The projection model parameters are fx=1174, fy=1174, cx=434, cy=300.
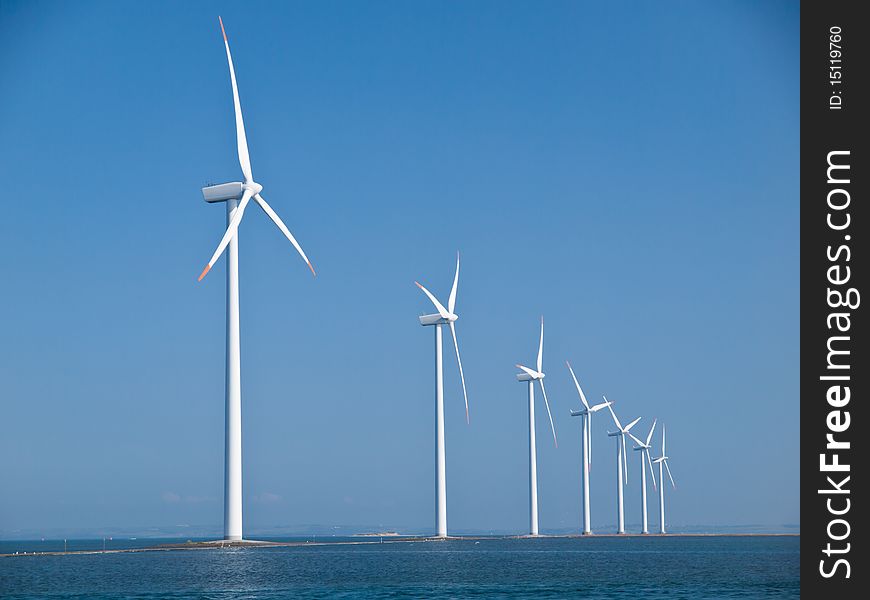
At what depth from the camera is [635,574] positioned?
10812 centimetres

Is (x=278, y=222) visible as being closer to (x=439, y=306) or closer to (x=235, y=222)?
(x=235, y=222)

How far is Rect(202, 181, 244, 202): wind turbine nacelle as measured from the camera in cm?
11788

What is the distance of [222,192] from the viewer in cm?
11912

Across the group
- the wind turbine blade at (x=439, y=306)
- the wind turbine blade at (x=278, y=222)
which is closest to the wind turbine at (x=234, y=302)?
the wind turbine blade at (x=278, y=222)
